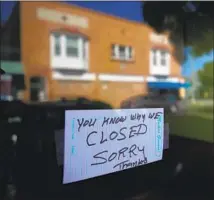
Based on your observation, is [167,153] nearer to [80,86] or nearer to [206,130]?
[80,86]

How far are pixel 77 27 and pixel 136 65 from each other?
47 centimetres

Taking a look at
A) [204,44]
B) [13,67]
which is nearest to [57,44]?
[13,67]

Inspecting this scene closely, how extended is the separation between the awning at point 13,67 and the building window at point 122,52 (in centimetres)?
59

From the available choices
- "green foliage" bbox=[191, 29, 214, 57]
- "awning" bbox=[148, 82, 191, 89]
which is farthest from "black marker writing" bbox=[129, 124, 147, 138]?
"green foliage" bbox=[191, 29, 214, 57]

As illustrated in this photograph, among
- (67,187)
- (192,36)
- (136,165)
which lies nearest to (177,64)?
(192,36)

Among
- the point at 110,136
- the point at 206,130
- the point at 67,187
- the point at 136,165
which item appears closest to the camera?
the point at 110,136

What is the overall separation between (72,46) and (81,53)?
0.24ft

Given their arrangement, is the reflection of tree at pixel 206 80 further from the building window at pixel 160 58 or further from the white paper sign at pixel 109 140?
the white paper sign at pixel 109 140

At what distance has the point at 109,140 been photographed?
5.45 feet

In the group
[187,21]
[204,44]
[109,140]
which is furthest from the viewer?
[204,44]

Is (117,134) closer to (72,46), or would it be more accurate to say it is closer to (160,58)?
(72,46)

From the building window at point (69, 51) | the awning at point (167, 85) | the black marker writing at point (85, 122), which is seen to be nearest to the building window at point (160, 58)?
the awning at point (167, 85)

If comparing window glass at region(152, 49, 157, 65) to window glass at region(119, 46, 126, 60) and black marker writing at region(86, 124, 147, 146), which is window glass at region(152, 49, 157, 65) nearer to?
window glass at region(119, 46, 126, 60)

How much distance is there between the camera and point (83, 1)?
2.11 meters
